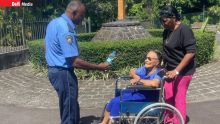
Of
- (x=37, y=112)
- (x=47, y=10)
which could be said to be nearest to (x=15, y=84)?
(x=37, y=112)

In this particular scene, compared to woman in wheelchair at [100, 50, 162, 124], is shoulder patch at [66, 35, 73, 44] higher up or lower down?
A: higher up

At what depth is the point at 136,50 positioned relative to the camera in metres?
9.61

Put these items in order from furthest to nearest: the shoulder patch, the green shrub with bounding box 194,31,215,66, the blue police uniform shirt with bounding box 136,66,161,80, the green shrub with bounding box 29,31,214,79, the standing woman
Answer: the green shrub with bounding box 194,31,215,66, the green shrub with bounding box 29,31,214,79, the blue police uniform shirt with bounding box 136,66,161,80, the standing woman, the shoulder patch

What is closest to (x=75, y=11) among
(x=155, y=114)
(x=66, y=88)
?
(x=66, y=88)

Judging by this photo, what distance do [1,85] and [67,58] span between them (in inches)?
201

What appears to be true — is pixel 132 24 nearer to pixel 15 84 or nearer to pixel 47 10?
pixel 15 84

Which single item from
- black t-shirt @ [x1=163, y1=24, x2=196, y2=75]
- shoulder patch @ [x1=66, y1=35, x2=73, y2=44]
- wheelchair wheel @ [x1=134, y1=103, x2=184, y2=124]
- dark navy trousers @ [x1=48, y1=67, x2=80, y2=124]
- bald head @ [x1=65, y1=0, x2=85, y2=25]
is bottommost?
wheelchair wheel @ [x1=134, y1=103, x2=184, y2=124]

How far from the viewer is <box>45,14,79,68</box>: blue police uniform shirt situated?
4598mm

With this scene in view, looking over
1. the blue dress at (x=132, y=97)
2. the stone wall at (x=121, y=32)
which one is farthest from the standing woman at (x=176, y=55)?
the stone wall at (x=121, y=32)

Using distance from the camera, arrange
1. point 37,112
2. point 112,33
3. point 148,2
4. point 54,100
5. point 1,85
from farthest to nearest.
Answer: point 148,2 → point 112,33 → point 1,85 → point 54,100 → point 37,112

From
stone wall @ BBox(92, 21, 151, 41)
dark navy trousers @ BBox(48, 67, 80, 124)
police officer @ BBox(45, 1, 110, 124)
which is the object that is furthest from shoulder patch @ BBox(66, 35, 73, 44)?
stone wall @ BBox(92, 21, 151, 41)

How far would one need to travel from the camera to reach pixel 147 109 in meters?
5.04

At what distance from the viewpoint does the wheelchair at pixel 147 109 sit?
16.6ft

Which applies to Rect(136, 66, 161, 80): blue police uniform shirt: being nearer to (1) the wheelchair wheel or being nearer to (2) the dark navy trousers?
(1) the wheelchair wheel
